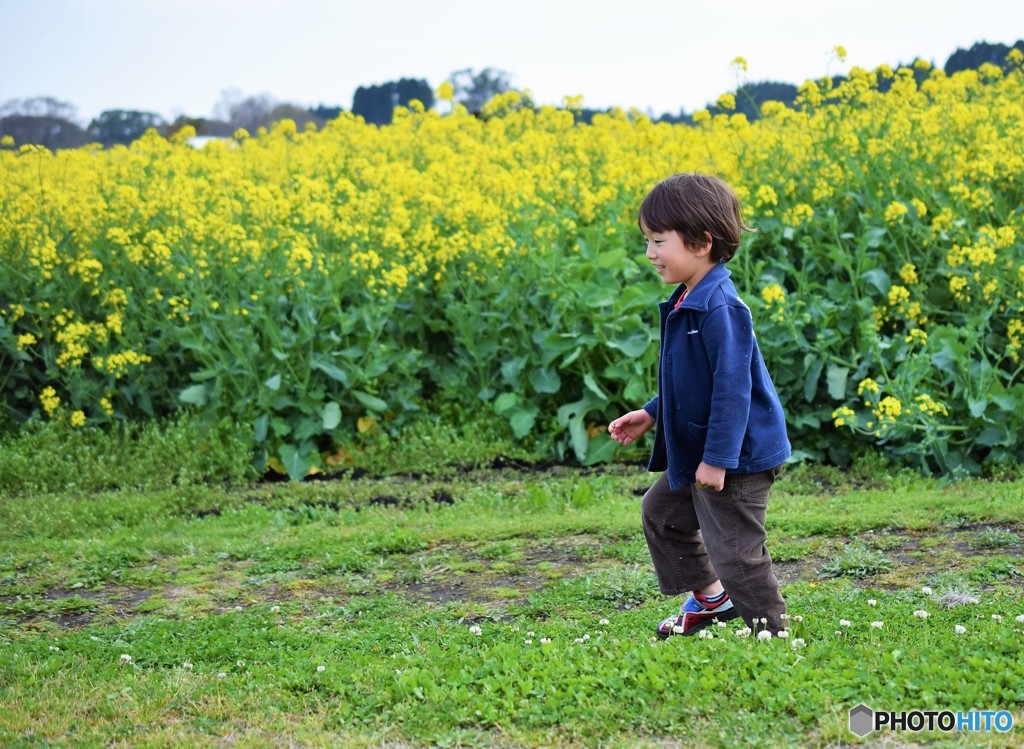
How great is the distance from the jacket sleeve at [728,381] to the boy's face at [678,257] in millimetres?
191

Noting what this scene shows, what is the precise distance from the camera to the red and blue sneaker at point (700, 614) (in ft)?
12.7

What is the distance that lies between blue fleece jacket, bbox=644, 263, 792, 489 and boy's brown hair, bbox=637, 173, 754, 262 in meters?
0.11

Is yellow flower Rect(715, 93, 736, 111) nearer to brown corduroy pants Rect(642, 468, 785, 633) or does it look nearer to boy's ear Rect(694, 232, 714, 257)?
boy's ear Rect(694, 232, 714, 257)

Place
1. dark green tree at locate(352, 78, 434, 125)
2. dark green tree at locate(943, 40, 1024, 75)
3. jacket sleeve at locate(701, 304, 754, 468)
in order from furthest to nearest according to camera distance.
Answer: dark green tree at locate(352, 78, 434, 125), dark green tree at locate(943, 40, 1024, 75), jacket sleeve at locate(701, 304, 754, 468)

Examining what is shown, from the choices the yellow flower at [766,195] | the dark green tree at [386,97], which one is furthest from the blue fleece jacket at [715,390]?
the dark green tree at [386,97]

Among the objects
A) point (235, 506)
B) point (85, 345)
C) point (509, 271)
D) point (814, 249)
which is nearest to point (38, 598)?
point (235, 506)

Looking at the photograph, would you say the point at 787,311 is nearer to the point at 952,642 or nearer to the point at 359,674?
the point at 952,642

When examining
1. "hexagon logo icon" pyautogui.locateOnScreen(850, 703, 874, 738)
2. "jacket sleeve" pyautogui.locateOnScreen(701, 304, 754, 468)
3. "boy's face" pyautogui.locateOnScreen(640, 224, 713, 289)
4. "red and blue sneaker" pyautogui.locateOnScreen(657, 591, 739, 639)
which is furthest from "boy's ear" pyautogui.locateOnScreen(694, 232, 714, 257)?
"hexagon logo icon" pyautogui.locateOnScreen(850, 703, 874, 738)

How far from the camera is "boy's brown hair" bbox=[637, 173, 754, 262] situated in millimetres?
3566

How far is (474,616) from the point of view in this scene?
4449mm

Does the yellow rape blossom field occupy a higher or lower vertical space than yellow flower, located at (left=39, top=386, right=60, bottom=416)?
higher

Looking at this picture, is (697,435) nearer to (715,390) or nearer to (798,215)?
(715,390)

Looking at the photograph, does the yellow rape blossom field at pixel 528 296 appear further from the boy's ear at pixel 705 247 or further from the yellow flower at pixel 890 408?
the boy's ear at pixel 705 247

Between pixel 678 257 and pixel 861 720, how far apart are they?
148 cm
